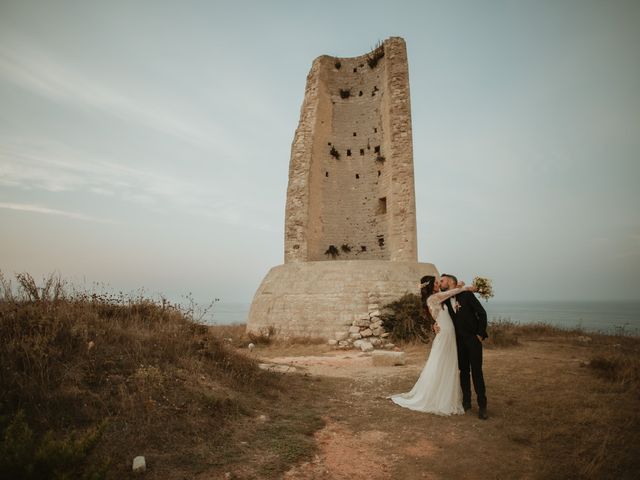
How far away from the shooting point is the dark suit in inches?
183

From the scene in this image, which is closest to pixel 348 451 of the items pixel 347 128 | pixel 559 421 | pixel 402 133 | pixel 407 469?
pixel 407 469

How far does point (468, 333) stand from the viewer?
4773 millimetres

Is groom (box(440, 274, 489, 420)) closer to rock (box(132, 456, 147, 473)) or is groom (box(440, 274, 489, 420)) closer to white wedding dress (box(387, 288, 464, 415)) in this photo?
white wedding dress (box(387, 288, 464, 415))

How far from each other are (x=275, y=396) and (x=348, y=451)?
1.77 m

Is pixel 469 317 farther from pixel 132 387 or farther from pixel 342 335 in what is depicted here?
pixel 342 335

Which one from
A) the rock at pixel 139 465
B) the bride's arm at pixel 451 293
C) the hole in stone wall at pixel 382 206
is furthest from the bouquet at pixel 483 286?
the hole in stone wall at pixel 382 206

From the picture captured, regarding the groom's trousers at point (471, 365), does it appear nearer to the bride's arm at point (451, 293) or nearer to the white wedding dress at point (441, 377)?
the white wedding dress at point (441, 377)

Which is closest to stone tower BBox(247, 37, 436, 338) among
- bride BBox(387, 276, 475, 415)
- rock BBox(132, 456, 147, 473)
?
bride BBox(387, 276, 475, 415)

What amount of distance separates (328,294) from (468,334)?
694 centimetres

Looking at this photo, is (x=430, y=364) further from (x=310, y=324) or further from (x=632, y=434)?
(x=310, y=324)

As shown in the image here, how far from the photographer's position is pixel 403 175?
1368cm

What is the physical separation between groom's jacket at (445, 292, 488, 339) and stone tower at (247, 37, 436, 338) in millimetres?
6319

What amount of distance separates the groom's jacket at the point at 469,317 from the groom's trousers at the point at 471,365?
0.09m

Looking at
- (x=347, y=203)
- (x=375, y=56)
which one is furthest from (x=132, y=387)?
(x=375, y=56)
